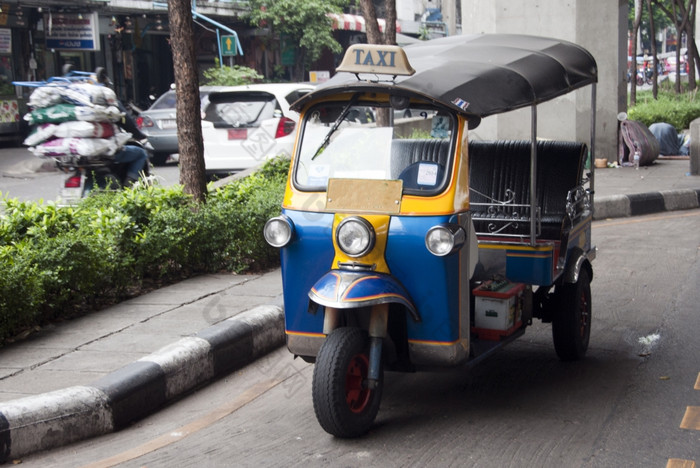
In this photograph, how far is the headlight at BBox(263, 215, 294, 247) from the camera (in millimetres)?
4516

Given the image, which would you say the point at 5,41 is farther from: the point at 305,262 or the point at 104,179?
the point at 305,262

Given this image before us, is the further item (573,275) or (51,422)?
(573,275)

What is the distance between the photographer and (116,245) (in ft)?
22.0

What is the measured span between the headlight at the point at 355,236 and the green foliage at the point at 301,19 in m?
26.4

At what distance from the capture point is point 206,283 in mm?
7199

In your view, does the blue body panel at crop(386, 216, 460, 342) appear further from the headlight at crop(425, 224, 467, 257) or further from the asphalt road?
the asphalt road

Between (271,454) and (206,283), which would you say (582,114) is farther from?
(271,454)

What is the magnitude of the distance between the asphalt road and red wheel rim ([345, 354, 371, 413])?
18 cm

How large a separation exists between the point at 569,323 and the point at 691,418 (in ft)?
3.55

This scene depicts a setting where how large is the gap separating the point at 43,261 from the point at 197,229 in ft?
5.65

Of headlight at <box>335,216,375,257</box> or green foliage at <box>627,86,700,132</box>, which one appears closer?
headlight at <box>335,216,375,257</box>

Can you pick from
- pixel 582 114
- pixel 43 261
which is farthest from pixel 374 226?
pixel 582 114

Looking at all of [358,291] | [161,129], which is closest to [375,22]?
[161,129]

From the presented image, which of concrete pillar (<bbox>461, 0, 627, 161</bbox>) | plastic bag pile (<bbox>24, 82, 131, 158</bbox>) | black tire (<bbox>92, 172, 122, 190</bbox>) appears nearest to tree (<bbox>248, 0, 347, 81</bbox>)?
concrete pillar (<bbox>461, 0, 627, 161</bbox>)
